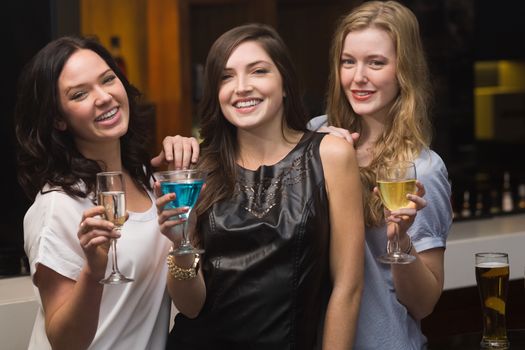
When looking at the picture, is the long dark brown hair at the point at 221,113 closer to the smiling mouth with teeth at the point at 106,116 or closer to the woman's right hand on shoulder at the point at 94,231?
the smiling mouth with teeth at the point at 106,116

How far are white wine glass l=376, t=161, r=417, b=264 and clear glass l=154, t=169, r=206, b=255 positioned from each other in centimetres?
45

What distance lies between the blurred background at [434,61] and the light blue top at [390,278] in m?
1.87

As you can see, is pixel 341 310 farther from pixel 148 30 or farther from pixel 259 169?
pixel 148 30

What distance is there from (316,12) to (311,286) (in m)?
3.87

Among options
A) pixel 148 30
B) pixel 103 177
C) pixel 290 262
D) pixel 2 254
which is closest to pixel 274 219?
pixel 290 262

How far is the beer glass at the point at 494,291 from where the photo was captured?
271 cm

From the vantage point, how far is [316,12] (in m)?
6.22

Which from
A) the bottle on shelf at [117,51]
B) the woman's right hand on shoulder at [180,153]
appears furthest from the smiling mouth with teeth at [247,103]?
the bottle on shelf at [117,51]

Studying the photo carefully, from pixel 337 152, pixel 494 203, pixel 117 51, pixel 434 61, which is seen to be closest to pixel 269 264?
pixel 337 152

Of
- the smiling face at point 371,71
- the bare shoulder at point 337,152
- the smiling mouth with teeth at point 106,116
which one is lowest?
the bare shoulder at point 337,152

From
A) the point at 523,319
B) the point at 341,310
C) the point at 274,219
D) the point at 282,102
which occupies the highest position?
the point at 282,102

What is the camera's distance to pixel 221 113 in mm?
2750

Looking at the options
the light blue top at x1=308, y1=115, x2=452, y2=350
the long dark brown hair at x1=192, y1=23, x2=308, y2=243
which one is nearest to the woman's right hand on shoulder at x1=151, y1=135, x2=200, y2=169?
the long dark brown hair at x1=192, y1=23, x2=308, y2=243

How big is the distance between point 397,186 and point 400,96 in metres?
0.47
